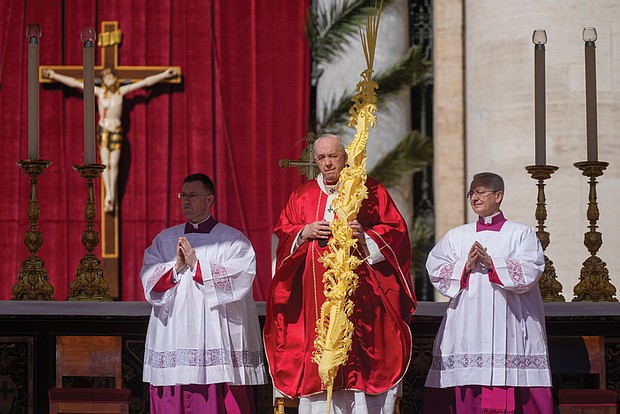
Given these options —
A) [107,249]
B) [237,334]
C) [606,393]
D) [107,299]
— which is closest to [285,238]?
[237,334]

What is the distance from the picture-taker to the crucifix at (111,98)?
11.3 meters

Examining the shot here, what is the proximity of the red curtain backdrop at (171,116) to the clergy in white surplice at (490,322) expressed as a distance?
13.5 feet

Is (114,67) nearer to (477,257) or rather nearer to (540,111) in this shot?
(540,111)

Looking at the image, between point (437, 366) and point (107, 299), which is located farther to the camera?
point (107, 299)

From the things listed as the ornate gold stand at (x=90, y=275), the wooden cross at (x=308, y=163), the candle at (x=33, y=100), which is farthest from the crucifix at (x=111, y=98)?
the wooden cross at (x=308, y=163)

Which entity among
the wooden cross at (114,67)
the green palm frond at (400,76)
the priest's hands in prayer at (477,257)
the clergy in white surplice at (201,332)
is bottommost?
the clergy in white surplice at (201,332)

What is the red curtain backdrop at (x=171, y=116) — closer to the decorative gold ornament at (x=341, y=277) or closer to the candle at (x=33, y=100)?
the candle at (x=33, y=100)

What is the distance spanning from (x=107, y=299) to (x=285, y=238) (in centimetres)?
126

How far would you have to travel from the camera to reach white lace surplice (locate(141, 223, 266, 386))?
725 centimetres

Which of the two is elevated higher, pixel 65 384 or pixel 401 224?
pixel 401 224

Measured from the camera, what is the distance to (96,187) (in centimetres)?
1141

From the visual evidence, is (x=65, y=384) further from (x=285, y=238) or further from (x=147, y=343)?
(x=285, y=238)

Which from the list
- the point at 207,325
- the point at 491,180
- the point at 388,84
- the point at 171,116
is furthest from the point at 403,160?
the point at 207,325

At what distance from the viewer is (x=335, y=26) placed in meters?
10.2
